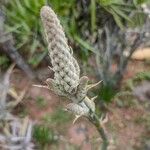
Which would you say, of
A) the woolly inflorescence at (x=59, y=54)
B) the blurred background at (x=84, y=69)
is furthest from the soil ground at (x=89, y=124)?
the woolly inflorescence at (x=59, y=54)

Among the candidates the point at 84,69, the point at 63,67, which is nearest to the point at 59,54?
the point at 63,67

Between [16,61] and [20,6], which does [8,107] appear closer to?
[16,61]

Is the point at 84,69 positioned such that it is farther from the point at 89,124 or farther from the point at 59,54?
the point at 59,54

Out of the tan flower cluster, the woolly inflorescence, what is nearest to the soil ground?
the tan flower cluster

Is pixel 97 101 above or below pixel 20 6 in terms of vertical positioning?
below

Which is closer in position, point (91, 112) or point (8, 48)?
point (91, 112)

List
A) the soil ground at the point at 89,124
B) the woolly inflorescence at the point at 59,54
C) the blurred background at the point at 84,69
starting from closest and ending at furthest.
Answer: the woolly inflorescence at the point at 59,54 < the blurred background at the point at 84,69 < the soil ground at the point at 89,124

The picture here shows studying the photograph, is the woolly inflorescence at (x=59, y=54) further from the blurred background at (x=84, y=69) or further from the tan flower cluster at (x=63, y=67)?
the blurred background at (x=84, y=69)

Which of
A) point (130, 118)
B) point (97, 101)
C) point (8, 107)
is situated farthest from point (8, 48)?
point (130, 118)

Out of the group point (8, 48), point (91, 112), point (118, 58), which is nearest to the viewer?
point (91, 112)
